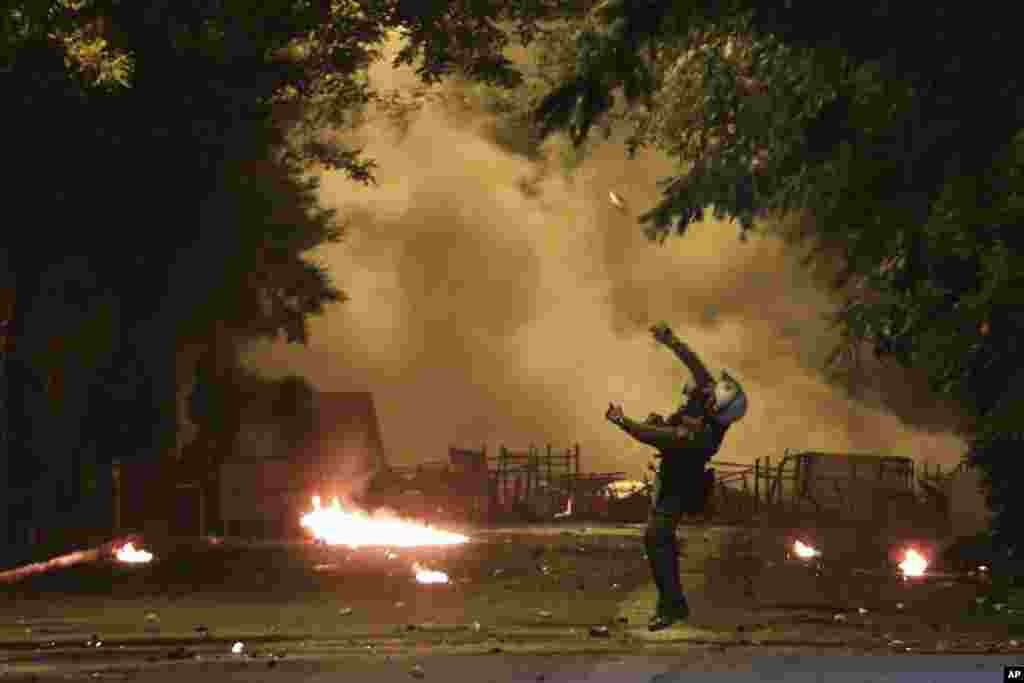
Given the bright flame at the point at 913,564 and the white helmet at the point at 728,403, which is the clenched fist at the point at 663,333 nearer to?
the white helmet at the point at 728,403

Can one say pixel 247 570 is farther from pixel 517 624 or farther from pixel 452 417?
pixel 452 417

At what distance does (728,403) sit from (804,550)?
17.4m

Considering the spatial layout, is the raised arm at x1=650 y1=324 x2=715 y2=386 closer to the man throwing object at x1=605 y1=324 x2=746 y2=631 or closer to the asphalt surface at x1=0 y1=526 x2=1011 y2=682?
the man throwing object at x1=605 y1=324 x2=746 y2=631

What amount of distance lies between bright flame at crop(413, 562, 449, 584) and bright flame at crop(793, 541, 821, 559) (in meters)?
6.44

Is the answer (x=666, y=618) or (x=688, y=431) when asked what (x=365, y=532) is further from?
(x=688, y=431)

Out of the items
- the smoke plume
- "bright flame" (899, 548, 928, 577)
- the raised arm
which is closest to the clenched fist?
the raised arm

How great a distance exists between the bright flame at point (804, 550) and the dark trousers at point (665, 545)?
13.5m

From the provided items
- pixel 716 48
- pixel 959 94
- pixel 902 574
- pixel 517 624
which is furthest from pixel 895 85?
pixel 902 574

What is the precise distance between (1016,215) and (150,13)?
34.2 feet

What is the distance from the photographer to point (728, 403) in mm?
15680

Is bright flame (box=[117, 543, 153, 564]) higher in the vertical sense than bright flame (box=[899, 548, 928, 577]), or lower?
higher

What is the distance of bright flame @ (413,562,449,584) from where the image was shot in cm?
2338

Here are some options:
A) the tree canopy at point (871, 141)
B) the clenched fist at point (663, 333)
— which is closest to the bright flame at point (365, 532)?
the tree canopy at point (871, 141)

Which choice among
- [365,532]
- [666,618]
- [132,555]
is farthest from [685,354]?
[365,532]
